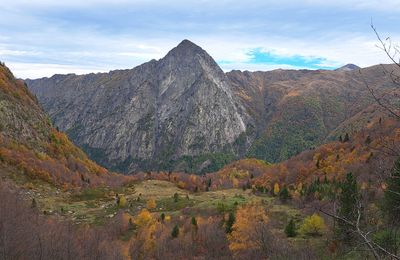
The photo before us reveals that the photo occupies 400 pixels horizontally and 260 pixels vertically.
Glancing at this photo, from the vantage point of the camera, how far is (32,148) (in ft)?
498

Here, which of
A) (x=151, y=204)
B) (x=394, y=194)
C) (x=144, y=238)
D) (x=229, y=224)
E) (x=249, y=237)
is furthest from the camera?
(x=151, y=204)

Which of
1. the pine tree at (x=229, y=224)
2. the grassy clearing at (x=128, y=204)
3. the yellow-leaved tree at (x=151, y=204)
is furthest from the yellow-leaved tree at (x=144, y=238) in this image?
the yellow-leaved tree at (x=151, y=204)

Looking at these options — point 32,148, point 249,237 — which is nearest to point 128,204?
point 32,148

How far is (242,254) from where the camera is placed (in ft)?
246

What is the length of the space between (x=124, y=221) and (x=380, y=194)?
2690 inches

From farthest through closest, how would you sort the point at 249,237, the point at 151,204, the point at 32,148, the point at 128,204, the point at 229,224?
the point at 32,148 → the point at 128,204 → the point at 151,204 → the point at 229,224 → the point at 249,237

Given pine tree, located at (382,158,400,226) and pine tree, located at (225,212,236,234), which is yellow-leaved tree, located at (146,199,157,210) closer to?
pine tree, located at (225,212,236,234)

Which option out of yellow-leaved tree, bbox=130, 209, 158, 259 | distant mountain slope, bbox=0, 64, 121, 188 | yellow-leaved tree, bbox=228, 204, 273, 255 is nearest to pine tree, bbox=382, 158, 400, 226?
yellow-leaved tree, bbox=228, 204, 273, 255

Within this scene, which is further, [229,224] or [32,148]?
[32,148]


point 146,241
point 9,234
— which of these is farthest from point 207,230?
point 9,234

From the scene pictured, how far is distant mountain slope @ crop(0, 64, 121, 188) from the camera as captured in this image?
13075 centimetres

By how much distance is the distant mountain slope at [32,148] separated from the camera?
131 m

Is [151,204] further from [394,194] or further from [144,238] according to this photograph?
[394,194]

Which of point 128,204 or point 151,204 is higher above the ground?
point 151,204
